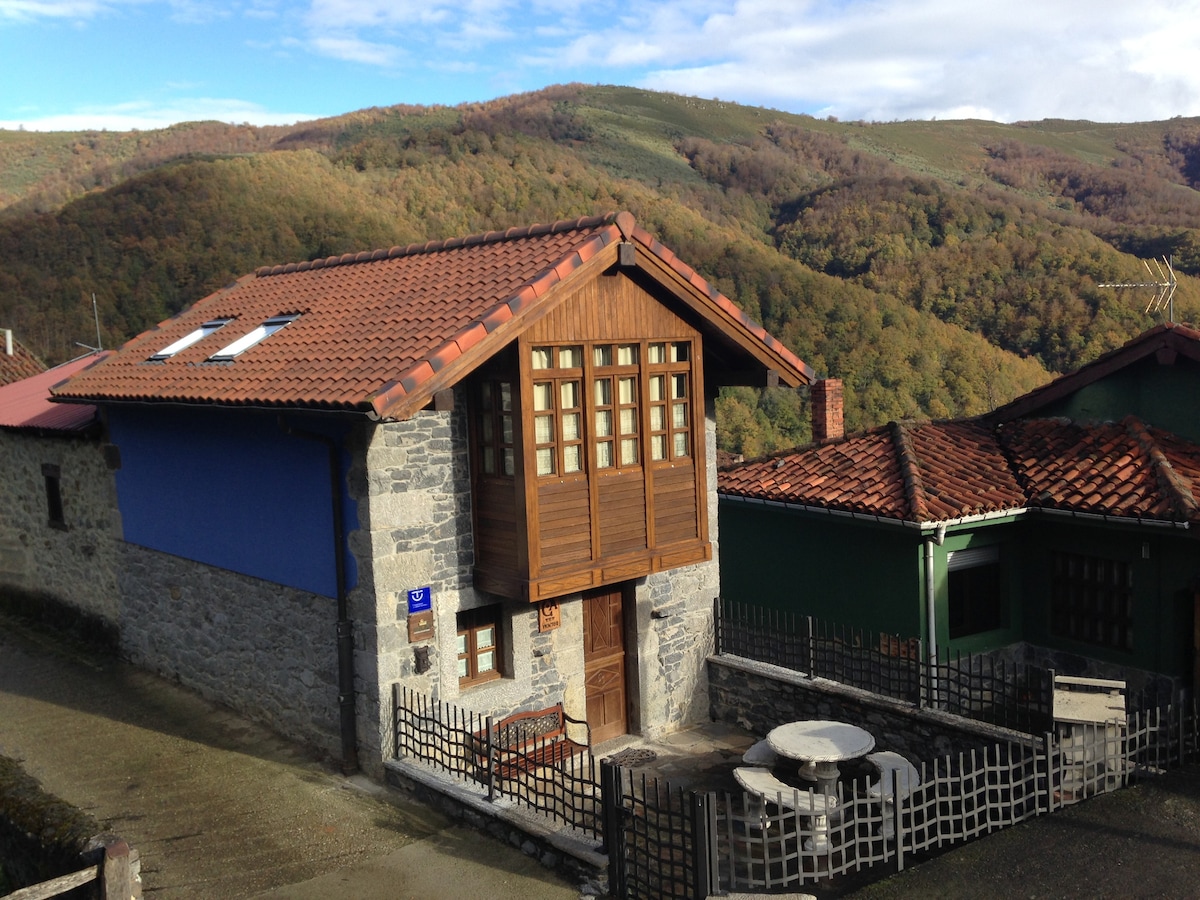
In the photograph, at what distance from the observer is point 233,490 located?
12062 mm

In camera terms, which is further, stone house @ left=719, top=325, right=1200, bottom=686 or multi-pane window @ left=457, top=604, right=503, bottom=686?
stone house @ left=719, top=325, right=1200, bottom=686

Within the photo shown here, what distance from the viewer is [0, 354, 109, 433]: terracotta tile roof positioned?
1512 centimetres

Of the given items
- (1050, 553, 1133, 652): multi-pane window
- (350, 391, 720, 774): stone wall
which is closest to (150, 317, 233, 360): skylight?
(350, 391, 720, 774): stone wall

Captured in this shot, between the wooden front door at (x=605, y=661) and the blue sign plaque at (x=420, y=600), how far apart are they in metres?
2.31

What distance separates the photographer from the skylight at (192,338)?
45.0 ft

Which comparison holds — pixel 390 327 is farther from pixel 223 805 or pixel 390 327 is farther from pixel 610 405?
pixel 223 805

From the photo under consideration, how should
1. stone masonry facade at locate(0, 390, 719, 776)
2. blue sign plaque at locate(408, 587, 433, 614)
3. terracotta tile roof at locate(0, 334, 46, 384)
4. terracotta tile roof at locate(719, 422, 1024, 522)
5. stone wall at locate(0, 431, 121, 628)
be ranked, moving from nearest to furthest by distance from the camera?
stone masonry facade at locate(0, 390, 719, 776) < blue sign plaque at locate(408, 587, 433, 614) < terracotta tile roof at locate(719, 422, 1024, 522) < stone wall at locate(0, 431, 121, 628) < terracotta tile roof at locate(0, 334, 46, 384)

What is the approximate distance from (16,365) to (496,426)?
20.9 metres

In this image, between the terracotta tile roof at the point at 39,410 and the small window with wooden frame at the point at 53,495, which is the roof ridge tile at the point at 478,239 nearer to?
the terracotta tile roof at the point at 39,410

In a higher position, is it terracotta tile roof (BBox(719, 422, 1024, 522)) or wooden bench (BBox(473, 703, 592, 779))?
terracotta tile roof (BBox(719, 422, 1024, 522))

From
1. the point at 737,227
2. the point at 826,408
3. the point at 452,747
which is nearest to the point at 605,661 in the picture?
the point at 452,747

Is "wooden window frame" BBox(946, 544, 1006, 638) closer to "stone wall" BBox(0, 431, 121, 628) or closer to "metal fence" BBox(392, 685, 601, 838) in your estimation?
"metal fence" BBox(392, 685, 601, 838)

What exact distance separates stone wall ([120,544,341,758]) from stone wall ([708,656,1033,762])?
499cm

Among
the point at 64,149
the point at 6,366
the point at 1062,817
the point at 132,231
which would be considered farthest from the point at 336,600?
the point at 64,149
